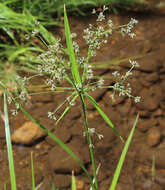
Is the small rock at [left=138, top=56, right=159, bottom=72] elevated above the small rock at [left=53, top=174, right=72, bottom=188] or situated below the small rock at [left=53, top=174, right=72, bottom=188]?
above

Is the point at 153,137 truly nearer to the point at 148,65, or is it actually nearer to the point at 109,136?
the point at 109,136

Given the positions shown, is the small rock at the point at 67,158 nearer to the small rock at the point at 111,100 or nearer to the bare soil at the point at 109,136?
the bare soil at the point at 109,136

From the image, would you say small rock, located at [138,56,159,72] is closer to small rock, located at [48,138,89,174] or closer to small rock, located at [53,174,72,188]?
small rock, located at [48,138,89,174]

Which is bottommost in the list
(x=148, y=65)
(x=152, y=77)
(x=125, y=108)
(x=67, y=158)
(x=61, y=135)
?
(x=67, y=158)

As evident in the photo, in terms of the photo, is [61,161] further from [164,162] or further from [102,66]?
[102,66]

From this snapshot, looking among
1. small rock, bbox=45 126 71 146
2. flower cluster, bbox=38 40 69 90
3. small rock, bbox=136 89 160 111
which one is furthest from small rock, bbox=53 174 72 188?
flower cluster, bbox=38 40 69 90

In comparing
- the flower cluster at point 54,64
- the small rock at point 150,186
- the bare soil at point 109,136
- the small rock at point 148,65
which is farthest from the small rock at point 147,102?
the flower cluster at point 54,64

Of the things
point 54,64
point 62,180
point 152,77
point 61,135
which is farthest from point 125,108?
point 54,64
